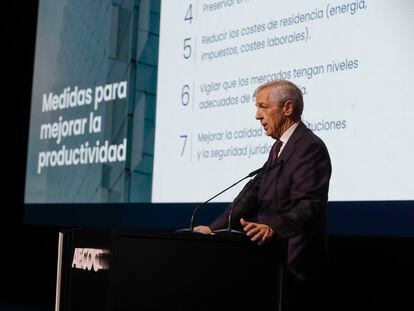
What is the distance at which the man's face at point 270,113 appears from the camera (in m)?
2.49

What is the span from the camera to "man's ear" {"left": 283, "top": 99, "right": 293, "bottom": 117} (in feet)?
8.14

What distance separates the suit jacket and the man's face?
0.06m

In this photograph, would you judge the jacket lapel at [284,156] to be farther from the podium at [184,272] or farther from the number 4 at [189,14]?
the number 4 at [189,14]

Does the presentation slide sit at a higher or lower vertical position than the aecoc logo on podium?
higher

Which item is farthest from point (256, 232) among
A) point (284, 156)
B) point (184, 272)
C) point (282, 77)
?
point (282, 77)

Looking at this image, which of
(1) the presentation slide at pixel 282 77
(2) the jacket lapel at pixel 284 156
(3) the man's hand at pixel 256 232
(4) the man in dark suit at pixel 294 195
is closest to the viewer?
(3) the man's hand at pixel 256 232

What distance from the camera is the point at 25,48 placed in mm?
5957

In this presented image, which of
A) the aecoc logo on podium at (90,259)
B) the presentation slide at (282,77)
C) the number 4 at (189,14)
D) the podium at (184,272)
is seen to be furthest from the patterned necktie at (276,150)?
the number 4 at (189,14)

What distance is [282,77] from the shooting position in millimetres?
3607

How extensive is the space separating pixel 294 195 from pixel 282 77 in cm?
133

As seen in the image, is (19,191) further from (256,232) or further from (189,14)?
(256,232)

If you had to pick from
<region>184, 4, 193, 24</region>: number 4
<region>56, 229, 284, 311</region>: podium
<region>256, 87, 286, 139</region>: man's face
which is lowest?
<region>56, 229, 284, 311</region>: podium

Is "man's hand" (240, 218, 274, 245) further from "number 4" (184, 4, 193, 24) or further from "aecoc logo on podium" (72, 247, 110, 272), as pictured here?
"number 4" (184, 4, 193, 24)

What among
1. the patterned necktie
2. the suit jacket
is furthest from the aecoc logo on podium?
the patterned necktie
